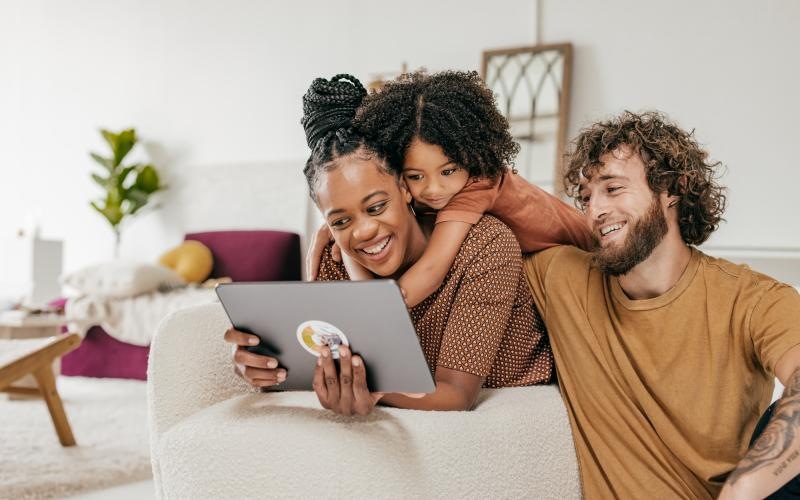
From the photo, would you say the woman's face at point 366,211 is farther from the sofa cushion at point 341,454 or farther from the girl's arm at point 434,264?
the sofa cushion at point 341,454

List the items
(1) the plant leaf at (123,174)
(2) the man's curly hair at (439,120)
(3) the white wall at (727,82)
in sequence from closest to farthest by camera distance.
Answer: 1. (2) the man's curly hair at (439,120)
2. (3) the white wall at (727,82)
3. (1) the plant leaf at (123,174)

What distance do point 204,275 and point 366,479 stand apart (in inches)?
153

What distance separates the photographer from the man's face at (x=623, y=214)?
51.2 inches

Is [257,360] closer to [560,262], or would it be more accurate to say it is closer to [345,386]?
[345,386]

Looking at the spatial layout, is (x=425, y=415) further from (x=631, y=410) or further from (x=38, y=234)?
(x=38, y=234)

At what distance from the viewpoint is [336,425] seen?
102 centimetres

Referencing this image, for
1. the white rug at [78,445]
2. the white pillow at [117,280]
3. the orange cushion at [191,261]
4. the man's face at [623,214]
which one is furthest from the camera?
the orange cushion at [191,261]

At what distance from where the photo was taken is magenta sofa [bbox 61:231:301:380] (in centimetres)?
407

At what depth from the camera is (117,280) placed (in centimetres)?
404

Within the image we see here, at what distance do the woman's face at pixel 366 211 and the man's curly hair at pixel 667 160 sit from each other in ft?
1.23

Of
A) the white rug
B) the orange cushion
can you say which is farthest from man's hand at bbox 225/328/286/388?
the orange cushion

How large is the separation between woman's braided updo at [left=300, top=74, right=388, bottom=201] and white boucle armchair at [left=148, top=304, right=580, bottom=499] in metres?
0.38

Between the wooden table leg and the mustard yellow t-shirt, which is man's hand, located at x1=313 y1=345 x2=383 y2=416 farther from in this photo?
the wooden table leg

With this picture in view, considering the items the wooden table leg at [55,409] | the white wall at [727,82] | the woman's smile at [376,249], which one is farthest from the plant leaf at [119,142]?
the woman's smile at [376,249]
